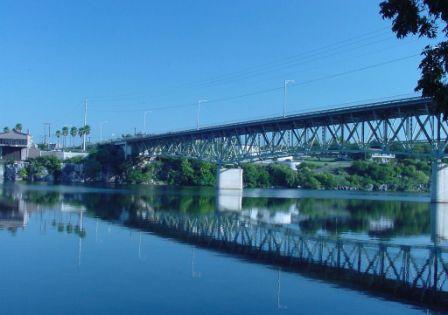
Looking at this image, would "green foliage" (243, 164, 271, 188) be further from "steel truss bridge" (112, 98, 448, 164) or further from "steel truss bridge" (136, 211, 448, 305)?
"steel truss bridge" (136, 211, 448, 305)

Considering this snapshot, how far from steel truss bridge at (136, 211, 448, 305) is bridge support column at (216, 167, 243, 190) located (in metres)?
81.7

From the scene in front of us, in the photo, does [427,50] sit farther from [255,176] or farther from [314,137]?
[255,176]

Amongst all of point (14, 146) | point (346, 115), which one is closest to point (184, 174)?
point (14, 146)

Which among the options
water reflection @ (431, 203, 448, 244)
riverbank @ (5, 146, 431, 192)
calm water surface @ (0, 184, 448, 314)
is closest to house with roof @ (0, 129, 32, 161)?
riverbank @ (5, 146, 431, 192)

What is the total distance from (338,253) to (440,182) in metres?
57.1

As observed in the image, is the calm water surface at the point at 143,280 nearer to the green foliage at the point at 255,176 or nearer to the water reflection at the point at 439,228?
the water reflection at the point at 439,228

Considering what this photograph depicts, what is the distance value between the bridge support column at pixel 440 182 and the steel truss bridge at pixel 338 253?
147 feet

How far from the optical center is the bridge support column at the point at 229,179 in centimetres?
12688

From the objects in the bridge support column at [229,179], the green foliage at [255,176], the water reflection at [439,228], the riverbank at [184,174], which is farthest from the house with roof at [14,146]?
the water reflection at [439,228]

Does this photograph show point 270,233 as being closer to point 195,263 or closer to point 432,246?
point 432,246

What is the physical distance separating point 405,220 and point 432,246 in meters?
20.2

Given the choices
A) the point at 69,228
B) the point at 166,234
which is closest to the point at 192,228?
the point at 166,234

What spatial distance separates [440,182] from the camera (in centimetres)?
8200

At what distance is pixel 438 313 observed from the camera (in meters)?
18.5
